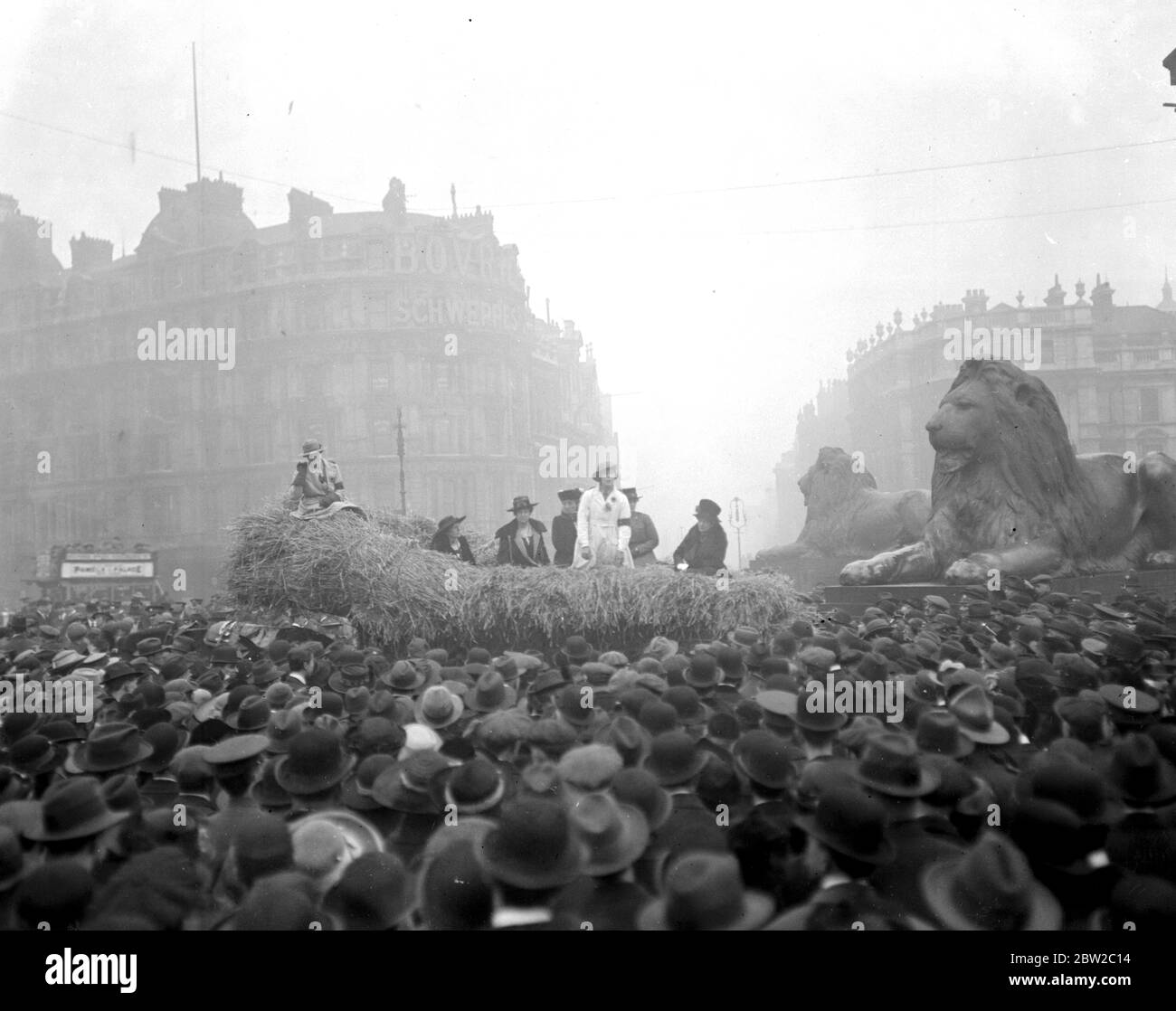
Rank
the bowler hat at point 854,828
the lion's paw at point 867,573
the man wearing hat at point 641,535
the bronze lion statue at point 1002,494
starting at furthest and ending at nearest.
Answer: the man wearing hat at point 641,535
the bronze lion statue at point 1002,494
the lion's paw at point 867,573
the bowler hat at point 854,828

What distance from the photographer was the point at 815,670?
150 inches

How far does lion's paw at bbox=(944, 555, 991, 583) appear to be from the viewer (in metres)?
7.64

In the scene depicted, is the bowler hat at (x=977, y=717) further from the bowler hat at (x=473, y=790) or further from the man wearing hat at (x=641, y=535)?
the man wearing hat at (x=641, y=535)

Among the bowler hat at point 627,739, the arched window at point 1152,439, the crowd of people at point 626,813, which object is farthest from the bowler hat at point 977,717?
the arched window at point 1152,439

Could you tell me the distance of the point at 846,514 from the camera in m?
13.5

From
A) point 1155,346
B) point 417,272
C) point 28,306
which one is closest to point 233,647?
point 417,272

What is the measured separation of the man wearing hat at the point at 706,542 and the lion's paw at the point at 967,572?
206 centimetres

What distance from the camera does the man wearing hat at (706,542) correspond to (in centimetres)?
836

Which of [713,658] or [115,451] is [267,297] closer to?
[115,451]

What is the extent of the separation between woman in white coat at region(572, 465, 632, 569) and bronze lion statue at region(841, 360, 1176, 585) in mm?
2289

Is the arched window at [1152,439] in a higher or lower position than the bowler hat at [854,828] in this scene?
higher

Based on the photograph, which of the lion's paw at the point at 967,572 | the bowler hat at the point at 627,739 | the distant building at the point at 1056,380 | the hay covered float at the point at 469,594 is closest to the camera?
the bowler hat at the point at 627,739
